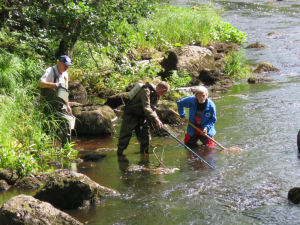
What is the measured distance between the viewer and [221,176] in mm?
7121

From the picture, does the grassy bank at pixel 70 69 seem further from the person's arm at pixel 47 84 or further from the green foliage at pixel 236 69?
the person's arm at pixel 47 84

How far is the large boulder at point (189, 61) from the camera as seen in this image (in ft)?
51.9

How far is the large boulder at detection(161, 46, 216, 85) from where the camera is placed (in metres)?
15.8

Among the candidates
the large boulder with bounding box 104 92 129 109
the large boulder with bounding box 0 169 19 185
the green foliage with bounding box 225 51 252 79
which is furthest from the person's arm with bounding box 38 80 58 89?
the green foliage with bounding box 225 51 252 79

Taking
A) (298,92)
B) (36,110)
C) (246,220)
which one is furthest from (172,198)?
(298,92)

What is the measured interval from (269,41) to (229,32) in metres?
2.25

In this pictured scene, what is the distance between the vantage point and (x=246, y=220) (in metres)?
5.44

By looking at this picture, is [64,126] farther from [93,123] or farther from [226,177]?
[226,177]

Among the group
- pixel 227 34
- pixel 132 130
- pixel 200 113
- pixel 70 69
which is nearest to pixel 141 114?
pixel 132 130

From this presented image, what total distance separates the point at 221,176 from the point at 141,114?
2138 millimetres

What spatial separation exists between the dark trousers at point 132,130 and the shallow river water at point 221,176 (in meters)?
0.22

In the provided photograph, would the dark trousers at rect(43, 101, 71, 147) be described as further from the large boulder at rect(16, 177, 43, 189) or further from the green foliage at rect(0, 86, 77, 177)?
the large boulder at rect(16, 177, 43, 189)

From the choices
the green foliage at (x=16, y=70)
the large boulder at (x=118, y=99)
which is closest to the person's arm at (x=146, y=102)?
the green foliage at (x=16, y=70)

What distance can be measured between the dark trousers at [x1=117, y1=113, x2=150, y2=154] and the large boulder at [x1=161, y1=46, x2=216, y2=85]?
22.7ft
